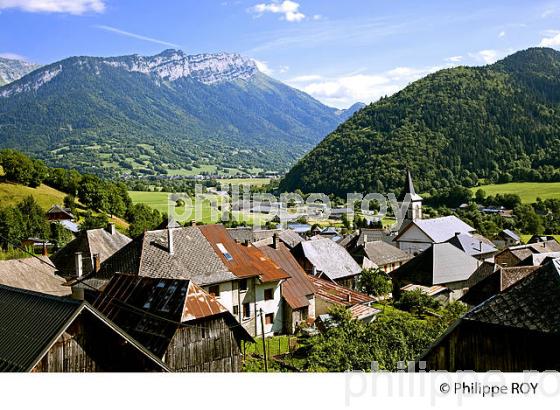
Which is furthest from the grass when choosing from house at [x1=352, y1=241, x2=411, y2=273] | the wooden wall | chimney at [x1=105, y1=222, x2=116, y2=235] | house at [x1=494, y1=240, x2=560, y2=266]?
house at [x1=494, y1=240, x2=560, y2=266]

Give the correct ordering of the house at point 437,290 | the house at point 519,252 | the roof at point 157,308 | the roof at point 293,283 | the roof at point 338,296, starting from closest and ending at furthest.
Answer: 1. the roof at point 157,308
2. the roof at point 293,283
3. the roof at point 338,296
4. the house at point 437,290
5. the house at point 519,252

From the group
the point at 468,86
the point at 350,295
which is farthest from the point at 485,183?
the point at 468,86

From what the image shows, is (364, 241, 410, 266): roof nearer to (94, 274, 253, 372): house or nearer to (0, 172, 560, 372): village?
(0, 172, 560, 372): village

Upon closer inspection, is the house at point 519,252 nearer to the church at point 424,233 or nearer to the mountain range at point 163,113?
the church at point 424,233

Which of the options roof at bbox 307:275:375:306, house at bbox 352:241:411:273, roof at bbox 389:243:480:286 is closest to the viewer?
roof at bbox 307:275:375:306

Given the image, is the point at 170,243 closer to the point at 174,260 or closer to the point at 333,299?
the point at 174,260

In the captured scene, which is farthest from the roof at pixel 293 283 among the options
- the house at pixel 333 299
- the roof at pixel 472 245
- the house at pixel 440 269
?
the roof at pixel 472 245

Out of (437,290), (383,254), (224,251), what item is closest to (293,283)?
(224,251)
